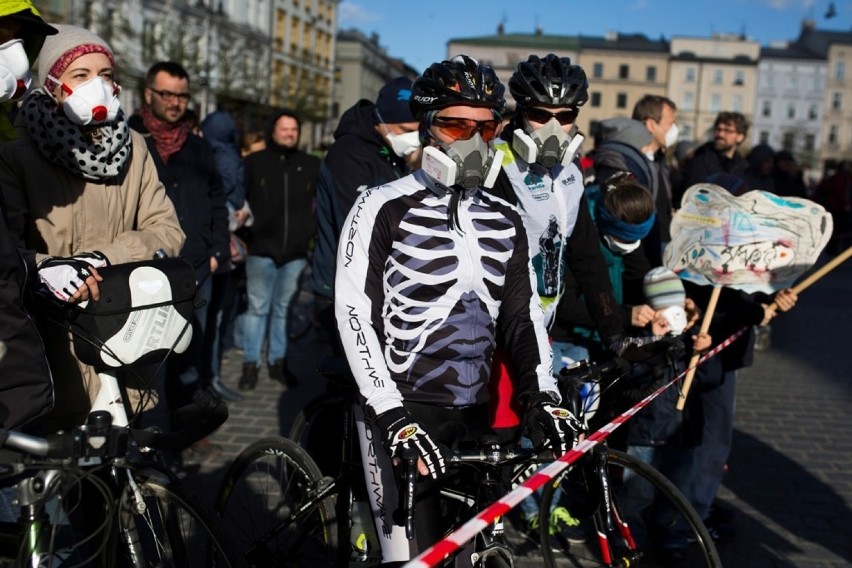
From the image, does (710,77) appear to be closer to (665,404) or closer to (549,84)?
(665,404)

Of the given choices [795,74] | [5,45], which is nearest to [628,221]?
[5,45]

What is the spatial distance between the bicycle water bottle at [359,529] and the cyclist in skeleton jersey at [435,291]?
17.2 inches

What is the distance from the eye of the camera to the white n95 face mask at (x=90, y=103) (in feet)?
10.2

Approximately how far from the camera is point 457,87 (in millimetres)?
2838

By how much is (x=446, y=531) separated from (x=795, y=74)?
357 feet

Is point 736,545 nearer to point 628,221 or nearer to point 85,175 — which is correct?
point 628,221

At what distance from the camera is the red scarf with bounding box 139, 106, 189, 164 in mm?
5188

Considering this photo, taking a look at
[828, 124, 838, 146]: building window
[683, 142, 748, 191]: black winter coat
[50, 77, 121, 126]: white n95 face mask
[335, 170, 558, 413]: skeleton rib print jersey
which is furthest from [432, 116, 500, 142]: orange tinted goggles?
[828, 124, 838, 146]: building window

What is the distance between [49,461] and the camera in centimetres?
219

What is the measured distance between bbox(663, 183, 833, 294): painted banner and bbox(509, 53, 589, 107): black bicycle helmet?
0.91 metres

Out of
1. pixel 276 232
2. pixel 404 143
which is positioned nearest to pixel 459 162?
pixel 404 143

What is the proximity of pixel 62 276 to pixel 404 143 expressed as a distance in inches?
86.2

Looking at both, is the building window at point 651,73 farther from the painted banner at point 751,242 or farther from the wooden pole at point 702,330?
the wooden pole at point 702,330

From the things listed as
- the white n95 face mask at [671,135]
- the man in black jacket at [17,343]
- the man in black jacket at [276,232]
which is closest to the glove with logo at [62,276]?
the man in black jacket at [17,343]
